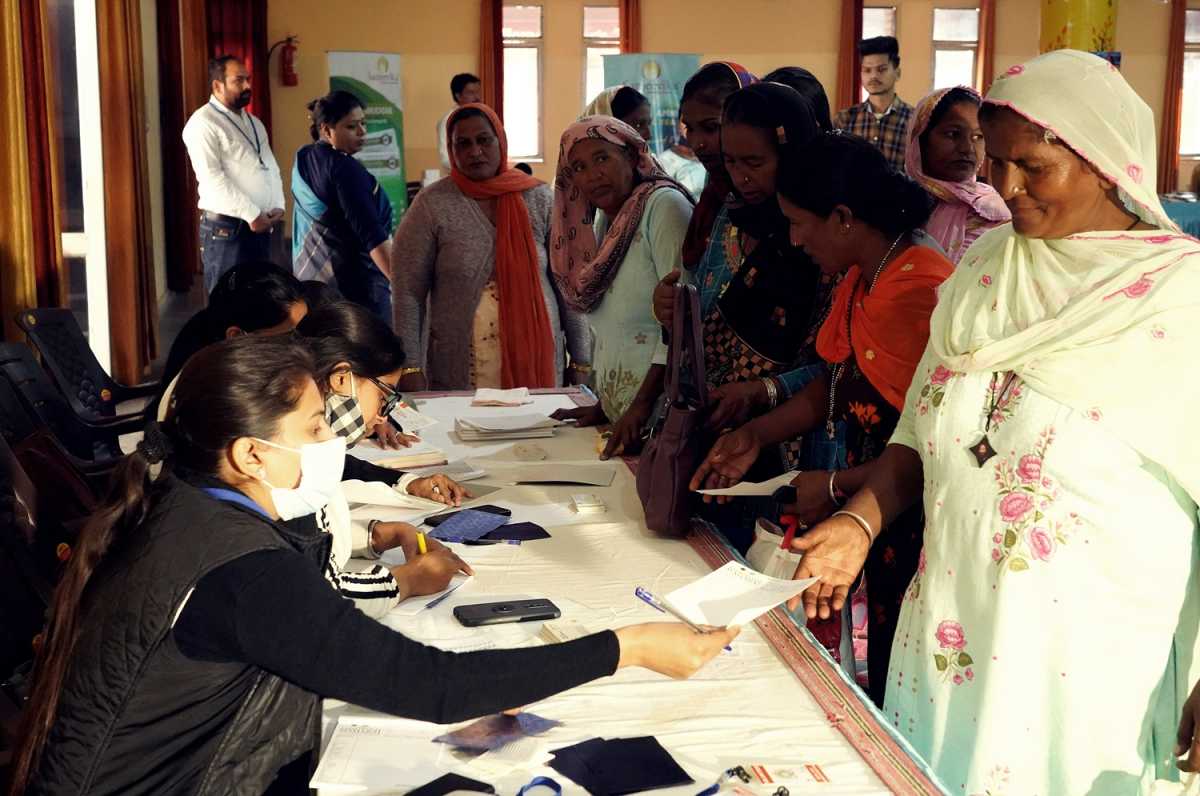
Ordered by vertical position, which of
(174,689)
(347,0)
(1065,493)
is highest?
(347,0)

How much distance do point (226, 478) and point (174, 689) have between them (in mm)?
273

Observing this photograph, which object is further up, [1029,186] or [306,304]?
[1029,186]

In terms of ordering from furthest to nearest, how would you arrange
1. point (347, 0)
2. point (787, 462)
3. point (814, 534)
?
point (347, 0) → point (787, 462) → point (814, 534)

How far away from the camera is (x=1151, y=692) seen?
5.02ft

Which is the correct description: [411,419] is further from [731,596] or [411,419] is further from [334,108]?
[334,108]

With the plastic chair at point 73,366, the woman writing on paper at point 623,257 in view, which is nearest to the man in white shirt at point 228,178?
the plastic chair at point 73,366

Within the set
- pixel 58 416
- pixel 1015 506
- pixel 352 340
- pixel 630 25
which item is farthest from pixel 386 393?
pixel 630 25

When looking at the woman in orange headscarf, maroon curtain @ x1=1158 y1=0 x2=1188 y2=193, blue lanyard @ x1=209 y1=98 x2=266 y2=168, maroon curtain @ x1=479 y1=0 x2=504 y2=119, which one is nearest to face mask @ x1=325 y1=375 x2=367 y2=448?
the woman in orange headscarf

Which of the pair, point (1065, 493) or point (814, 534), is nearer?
point (1065, 493)

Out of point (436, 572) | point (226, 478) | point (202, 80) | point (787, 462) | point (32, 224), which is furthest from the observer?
point (202, 80)

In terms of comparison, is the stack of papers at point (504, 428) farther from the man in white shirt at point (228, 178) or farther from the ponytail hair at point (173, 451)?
the man in white shirt at point (228, 178)

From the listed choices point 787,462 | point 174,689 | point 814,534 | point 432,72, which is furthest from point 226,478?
point 432,72

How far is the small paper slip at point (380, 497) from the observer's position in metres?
2.49

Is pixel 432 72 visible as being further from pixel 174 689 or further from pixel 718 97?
pixel 174 689
